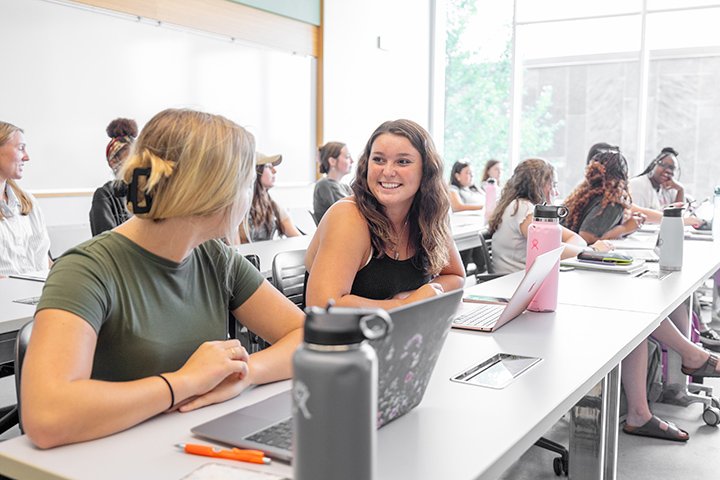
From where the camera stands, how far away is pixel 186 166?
1199 millimetres

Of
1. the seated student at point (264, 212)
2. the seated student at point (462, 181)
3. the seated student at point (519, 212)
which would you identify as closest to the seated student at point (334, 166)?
the seated student at point (264, 212)

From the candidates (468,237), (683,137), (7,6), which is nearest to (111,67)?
(7,6)

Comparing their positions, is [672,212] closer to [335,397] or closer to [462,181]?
[335,397]

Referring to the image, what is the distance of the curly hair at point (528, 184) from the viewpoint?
3.38 metres

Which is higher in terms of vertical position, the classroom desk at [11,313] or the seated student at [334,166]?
the seated student at [334,166]

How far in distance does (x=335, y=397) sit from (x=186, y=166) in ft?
2.24

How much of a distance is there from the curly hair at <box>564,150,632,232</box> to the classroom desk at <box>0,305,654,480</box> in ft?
7.51

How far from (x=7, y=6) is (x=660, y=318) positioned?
12.9ft

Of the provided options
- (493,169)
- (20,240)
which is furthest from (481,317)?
(493,169)

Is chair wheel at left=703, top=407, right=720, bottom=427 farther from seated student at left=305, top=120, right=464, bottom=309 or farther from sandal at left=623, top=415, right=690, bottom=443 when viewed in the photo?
seated student at left=305, top=120, right=464, bottom=309

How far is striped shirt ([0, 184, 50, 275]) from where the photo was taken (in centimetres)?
310

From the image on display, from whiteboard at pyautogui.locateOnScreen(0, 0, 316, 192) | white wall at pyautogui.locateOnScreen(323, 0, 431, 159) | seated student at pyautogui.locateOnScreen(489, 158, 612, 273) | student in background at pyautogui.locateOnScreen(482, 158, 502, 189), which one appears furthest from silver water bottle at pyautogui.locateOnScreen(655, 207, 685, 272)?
student in background at pyautogui.locateOnScreen(482, 158, 502, 189)

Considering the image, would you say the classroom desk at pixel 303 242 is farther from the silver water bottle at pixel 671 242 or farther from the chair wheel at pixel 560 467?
the chair wheel at pixel 560 467

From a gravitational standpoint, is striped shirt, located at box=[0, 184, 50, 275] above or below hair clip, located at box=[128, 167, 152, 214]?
below
